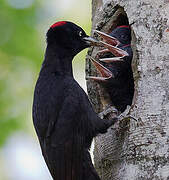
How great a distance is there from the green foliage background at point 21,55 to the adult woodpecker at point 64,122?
248 centimetres

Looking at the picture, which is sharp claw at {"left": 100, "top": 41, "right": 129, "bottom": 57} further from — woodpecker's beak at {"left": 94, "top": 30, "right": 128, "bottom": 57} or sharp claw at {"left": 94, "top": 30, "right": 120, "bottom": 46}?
sharp claw at {"left": 94, "top": 30, "right": 120, "bottom": 46}

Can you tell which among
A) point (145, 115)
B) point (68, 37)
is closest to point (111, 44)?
point (68, 37)

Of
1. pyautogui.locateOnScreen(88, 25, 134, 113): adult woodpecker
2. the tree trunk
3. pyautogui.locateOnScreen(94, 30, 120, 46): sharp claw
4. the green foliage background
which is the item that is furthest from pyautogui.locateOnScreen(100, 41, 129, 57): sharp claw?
the green foliage background

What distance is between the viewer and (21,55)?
7.03m

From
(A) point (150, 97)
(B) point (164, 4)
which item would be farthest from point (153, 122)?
(B) point (164, 4)

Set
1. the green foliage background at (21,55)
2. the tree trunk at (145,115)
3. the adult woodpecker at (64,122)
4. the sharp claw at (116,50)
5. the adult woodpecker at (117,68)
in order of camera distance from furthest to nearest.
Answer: the green foliage background at (21,55) → the adult woodpecker at (117,68) → the sharp claw at (116,50) → the adult woodpecker at (64,122) → the tree trunk at (145,115)

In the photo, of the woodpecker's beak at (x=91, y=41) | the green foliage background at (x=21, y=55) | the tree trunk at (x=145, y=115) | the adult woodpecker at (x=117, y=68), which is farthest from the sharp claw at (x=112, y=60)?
the green foliage background at (x=21, y=55)

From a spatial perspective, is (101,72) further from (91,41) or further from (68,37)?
(68,37)

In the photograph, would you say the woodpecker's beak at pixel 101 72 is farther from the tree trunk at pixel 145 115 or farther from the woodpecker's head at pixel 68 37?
the tree trunk at pixel 145 115

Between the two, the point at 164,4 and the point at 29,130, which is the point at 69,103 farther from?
the point at 29,130

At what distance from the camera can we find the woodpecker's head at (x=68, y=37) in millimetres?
4699

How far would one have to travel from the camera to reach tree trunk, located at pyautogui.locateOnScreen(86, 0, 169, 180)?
348 centimetres

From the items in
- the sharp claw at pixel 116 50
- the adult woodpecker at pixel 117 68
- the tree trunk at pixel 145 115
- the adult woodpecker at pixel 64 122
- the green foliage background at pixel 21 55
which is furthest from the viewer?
the green foliage background at pixel 21 55

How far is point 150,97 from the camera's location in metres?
3.70
